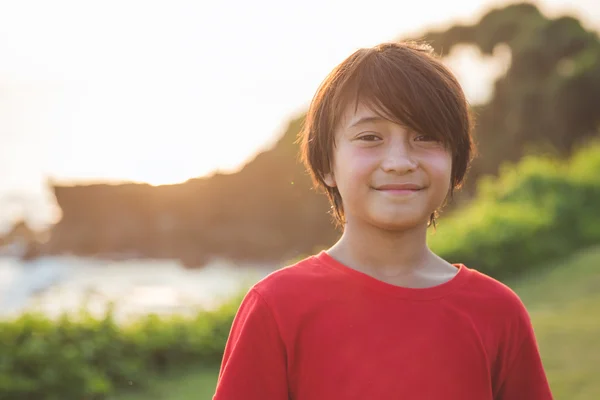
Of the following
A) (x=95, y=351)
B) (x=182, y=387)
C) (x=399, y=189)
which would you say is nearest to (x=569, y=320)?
(x=182, y=387)

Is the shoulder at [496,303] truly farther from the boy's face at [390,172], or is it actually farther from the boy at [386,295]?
the boy's face at [390,172]

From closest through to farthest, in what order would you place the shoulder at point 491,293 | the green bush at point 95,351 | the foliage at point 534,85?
the shoulder at point 491,293
the green bush at point 95,351
the foliage at point 534,85

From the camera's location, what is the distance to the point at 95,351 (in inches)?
203

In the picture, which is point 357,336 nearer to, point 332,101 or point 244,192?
point 332,101

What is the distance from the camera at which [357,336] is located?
1.63 meters

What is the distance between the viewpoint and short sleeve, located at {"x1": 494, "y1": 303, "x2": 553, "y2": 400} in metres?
1.73

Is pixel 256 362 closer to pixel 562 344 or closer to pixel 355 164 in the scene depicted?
pixel 355 164

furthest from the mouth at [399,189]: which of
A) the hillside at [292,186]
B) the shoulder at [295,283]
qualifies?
the hillside at [292,186]

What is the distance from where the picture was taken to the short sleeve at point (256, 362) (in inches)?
60.5

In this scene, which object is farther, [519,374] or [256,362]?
[519,374]

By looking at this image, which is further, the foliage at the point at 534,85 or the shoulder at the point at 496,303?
the foliage at the point at 534,85

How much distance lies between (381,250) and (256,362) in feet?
1.43

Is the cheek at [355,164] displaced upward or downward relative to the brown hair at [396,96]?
downward

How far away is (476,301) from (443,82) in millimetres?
557
